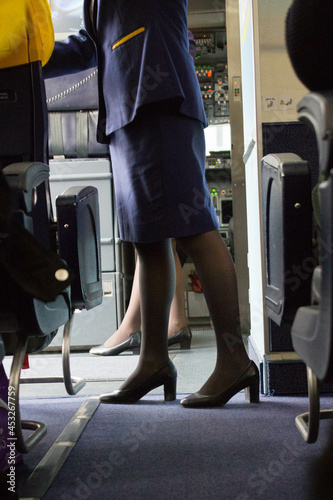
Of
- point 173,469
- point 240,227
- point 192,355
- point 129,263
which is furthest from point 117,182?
point 240,227

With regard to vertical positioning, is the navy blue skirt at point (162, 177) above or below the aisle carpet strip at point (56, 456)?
above

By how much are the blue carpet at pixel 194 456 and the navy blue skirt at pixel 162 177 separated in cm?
53

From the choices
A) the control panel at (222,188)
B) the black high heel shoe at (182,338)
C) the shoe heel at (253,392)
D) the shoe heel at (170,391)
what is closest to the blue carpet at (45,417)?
the shoe heel at (170,391)

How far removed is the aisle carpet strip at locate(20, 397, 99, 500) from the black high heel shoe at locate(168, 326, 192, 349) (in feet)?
3.23

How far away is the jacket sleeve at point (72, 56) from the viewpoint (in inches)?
61.4

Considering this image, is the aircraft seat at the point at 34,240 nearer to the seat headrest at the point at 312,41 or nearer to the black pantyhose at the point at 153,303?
the black pantyhose at the point at 153,303

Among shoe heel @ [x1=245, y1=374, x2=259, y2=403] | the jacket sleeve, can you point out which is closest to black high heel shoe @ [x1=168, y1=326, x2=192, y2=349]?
shoe heel @ [x1=245, y1=374, x2=259, y2=403]

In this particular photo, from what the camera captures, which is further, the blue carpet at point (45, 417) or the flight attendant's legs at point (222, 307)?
the flight attendant's legs at point (222, 307)

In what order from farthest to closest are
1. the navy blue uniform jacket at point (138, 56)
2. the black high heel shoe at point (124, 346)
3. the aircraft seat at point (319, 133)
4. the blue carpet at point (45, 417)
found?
the black high heel shoe at point (124, 346) < the navy blue uniform jacket at point (138, 56) < the blue carpet at point (45, 417) < the aircraft seat at point (319, 133)

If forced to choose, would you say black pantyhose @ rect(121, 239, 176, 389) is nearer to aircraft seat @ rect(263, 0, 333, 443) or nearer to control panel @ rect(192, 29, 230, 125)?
aircraft seat @ rect(263, 0, 333, 443)

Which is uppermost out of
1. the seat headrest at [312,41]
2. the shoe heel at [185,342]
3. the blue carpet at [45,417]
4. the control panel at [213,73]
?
the control panel at [213,73]

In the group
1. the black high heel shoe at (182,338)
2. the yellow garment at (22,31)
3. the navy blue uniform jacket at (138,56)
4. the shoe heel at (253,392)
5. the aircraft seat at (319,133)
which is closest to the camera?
the aircraft seat at (319,133)

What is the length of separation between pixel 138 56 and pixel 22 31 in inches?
12.9

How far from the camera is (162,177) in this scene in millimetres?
1429
